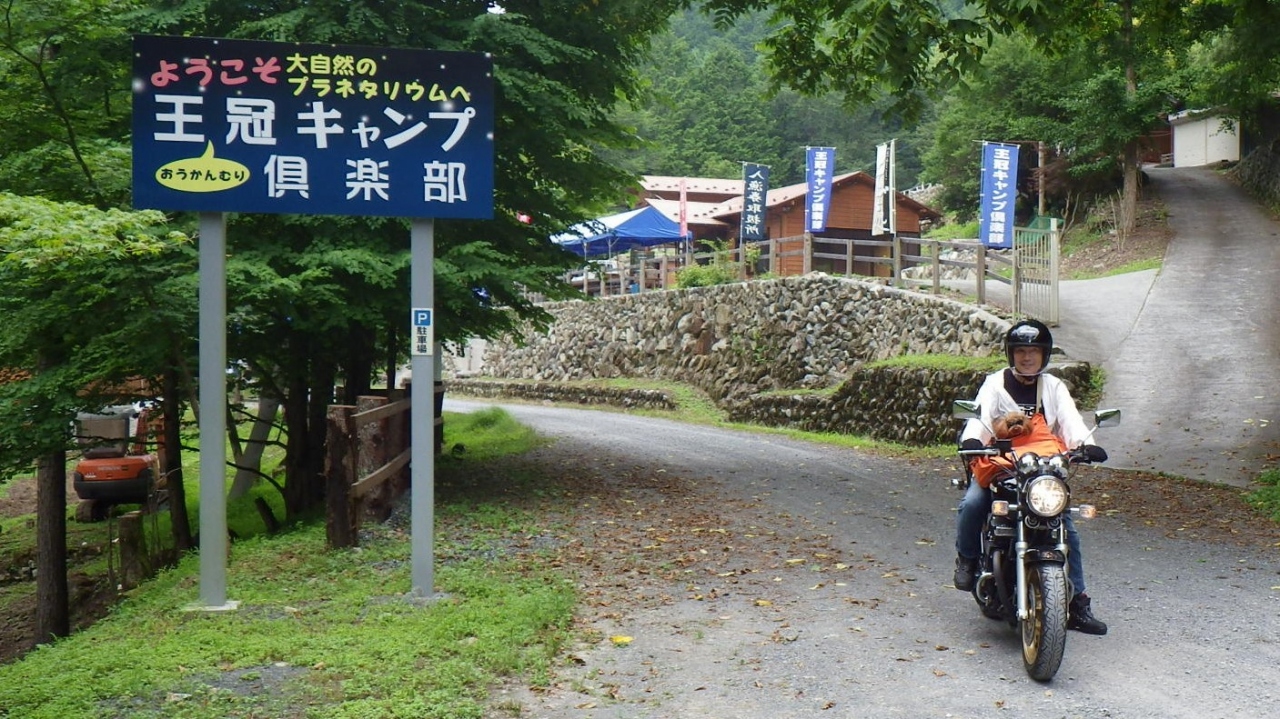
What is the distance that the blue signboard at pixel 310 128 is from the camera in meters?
7.48

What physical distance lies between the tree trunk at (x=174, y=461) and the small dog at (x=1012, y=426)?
876cm

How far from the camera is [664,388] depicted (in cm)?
2855

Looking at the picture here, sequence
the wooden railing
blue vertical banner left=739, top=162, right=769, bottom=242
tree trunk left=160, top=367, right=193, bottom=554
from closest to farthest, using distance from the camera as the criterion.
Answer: tree trunk left=160, top=367, right=193, bottom=554
the wooden railing
blue vertical banner left=739, top=162, right=769, bottom=242

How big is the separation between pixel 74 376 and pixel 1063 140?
1316 inches

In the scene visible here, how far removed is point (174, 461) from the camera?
12422 millimetres

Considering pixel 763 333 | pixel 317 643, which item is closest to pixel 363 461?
pixel 317 643

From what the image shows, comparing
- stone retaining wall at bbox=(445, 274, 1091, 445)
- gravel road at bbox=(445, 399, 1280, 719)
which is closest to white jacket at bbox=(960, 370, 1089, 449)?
gravel road at bbox=(445, 399, 1280, 719)

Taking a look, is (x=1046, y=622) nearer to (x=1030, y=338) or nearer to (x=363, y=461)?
(x=1030, y=338)

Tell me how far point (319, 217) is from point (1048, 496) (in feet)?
25.4

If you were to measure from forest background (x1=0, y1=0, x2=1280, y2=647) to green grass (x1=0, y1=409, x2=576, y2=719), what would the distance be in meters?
2.48

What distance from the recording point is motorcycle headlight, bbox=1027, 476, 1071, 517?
18.1ft

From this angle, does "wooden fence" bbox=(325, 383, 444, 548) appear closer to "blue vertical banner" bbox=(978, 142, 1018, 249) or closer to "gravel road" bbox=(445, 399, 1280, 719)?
"gravel road" bbox=(445, 399, 1280, 719)

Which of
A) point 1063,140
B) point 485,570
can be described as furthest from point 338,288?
point 1063,140

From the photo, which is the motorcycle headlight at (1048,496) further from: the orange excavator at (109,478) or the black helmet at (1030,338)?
the orange excavator at (109,478)
